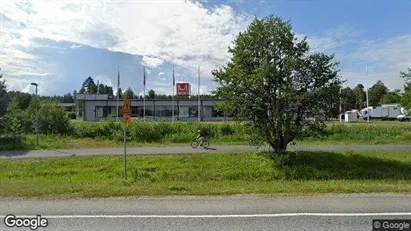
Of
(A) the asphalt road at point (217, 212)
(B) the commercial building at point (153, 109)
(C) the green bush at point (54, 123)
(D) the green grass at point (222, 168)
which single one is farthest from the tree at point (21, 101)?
(A) the asphalt road at point (217, 212)

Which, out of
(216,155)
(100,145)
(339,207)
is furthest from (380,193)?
(100,145)

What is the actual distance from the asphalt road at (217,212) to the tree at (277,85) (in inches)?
332

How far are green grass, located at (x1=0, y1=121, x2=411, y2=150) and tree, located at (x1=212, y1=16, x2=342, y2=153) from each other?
7485mm

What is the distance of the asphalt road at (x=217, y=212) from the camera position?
18.4ft

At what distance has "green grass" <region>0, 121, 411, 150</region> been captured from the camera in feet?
79.2

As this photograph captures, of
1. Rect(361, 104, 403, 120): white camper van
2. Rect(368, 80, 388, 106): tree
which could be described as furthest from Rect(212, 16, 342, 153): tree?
Rect(368, 80, 388, 106): tree

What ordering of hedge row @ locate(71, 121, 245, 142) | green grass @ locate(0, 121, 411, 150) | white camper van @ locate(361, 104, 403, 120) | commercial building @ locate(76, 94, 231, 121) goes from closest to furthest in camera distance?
green grass @ locate(0, 121, 411, 150), hedge row @ locate(71, 121, 245, 142), white camper van @ locate(361, 104, 403, 120), commercial building @ locate(76, 94, 231, 121)

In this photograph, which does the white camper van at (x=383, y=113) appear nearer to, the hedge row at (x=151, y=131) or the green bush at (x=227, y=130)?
the green bush at (x=227, y=130)

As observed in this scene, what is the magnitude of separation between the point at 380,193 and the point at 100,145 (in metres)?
20.2

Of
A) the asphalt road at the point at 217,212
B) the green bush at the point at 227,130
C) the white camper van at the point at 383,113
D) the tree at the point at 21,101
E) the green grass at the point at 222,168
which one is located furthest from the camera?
the white camper van at the point at 383,113

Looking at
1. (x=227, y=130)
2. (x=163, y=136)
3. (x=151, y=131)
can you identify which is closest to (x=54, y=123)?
(x=151, y=131)

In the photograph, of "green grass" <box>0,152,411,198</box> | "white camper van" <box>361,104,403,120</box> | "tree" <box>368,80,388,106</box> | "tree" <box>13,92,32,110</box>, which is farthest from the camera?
"tree" <box>368,80,388,106</box>

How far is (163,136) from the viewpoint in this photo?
26.7 meters

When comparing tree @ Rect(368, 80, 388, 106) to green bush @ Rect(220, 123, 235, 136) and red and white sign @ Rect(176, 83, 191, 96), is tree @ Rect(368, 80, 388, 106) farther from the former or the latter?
green bush @ Rect(220, 123, 235, 136)
